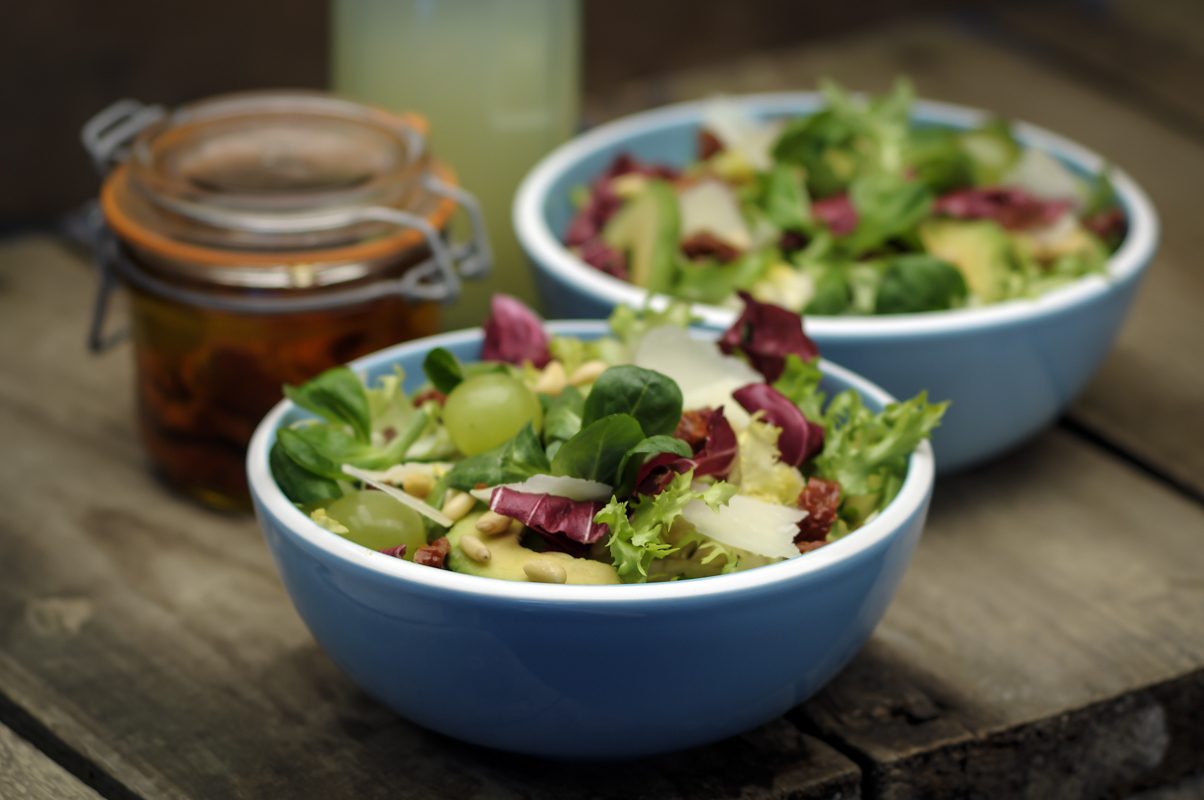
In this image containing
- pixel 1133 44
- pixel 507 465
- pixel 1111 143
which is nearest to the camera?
pixel 507 465

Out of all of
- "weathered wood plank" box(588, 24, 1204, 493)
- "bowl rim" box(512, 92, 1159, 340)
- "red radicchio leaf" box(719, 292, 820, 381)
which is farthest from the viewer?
"weathered wood plank" box(588, 24, 1204, 493)

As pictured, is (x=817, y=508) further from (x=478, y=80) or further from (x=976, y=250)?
(x=478, y=80)

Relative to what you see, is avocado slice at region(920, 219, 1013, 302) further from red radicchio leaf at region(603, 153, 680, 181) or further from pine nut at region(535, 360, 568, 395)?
pine nut at region(535, 360, 568, 395)

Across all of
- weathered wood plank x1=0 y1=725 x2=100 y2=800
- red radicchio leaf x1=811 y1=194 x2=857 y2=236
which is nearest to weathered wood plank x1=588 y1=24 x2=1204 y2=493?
→ red radicchio leaf x1=811 y1=194 x2=857 y2=236

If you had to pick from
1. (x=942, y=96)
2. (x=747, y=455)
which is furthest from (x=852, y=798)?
(x=942, y=96)

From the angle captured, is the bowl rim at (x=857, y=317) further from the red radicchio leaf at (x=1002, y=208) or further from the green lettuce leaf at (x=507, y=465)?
the green lettuce leaf at (x=507, y=465)

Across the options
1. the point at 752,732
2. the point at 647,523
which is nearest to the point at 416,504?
the point at 647,523
